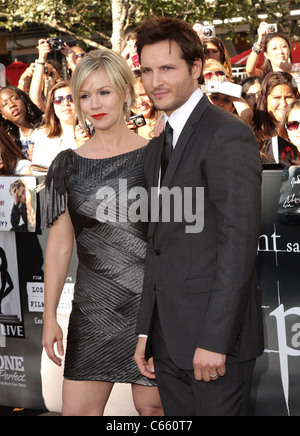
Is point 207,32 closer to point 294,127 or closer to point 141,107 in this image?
point 141,107

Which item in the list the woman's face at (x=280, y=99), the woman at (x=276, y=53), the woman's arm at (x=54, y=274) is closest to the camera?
the woman's arm at (x=54, y=274)

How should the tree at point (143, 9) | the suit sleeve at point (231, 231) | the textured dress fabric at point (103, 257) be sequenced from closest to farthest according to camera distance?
the suit sleeve at point (231, 231), the textured dress fabric at point (103, 257), the tree at point (143, 9)

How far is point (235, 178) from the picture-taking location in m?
2.21

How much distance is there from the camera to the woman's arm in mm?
3078

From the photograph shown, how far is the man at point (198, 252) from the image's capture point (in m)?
2.21

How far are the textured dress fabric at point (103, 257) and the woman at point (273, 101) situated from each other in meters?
2.00

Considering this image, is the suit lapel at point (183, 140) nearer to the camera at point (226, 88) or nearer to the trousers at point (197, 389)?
the trousers at point (197, 389)

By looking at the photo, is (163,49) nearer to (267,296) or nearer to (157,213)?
(157,213)

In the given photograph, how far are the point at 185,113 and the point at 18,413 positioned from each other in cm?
273

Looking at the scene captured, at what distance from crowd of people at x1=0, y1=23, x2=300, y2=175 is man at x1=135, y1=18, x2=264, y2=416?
929 millimetres

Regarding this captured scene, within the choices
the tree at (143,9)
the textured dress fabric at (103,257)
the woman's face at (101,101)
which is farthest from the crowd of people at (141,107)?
the tree at (143,9)

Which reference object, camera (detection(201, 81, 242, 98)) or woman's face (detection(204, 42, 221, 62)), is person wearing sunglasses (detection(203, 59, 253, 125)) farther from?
woman's face (detection(204, 42, 221, 62))

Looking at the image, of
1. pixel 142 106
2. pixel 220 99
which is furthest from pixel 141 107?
pixel 220 99
